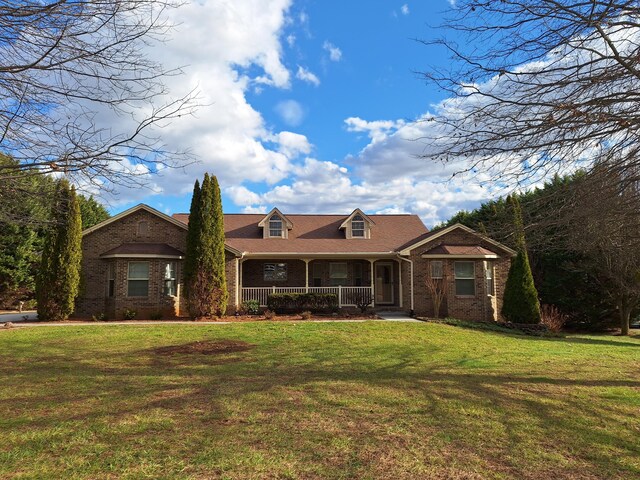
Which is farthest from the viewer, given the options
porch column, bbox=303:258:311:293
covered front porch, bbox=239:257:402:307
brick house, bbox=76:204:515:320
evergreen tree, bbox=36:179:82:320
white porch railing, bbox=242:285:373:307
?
covered front porch, bbox=239:257:402:307

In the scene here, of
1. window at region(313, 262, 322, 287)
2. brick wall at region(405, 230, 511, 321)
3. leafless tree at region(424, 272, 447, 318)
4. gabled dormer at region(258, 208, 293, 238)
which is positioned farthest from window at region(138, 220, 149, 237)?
leafless tree at region(424, 272, 447, 318)

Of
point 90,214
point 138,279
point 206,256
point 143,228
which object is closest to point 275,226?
point 206,256

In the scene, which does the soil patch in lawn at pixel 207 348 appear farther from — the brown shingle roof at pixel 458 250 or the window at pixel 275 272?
the window at pixel 275 272

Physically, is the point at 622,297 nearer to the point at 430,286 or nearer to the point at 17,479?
the point at 430,286

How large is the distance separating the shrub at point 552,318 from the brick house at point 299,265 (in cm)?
206

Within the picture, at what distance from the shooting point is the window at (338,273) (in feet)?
78.3

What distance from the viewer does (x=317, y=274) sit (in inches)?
941

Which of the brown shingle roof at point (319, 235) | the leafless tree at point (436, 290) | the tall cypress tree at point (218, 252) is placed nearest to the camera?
the tall cypress tree at point (218, 252)

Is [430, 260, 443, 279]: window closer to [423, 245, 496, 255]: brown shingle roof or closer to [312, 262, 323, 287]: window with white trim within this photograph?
[423, 245, 496, 255]: brown shingle roof

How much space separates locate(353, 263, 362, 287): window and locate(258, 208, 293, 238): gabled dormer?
13.3ft

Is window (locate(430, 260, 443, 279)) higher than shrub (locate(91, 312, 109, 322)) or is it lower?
higher

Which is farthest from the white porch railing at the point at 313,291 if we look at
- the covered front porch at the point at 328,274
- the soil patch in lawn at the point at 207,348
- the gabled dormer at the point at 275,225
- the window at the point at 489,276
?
the soil patch in lawn at the point at 207,348

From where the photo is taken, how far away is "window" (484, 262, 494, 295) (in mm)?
20309

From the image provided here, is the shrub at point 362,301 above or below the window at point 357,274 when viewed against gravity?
below
